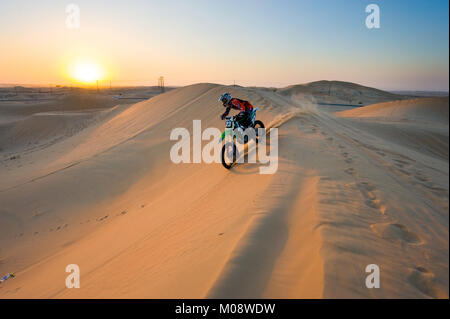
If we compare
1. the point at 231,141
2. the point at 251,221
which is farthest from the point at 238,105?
the point at 251,221

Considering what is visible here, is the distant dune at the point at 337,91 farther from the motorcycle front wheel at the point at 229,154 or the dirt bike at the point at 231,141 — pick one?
the motorcycle front wheel at the point at 229,154

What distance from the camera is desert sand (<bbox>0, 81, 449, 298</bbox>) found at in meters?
1.81

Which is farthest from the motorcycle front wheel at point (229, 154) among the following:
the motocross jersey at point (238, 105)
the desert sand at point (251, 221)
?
the motocross jersey at point (238, 105)

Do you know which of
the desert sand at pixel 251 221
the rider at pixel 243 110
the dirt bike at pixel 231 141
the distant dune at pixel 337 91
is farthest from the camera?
the distant dune at pixel 337 91

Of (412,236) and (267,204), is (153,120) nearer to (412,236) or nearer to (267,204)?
(267,204)

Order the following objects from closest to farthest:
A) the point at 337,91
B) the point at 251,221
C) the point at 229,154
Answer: the point at 251,221, the point at 229,154, the point at 337,91

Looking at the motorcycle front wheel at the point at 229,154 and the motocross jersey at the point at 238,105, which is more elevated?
the motocross jersey at the point at 238,105

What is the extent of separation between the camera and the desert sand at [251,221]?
5.92ft

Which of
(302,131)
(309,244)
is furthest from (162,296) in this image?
(302,131)

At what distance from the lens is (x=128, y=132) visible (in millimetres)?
13438

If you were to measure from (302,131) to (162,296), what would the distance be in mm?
6057

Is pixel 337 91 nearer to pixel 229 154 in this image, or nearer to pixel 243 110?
pixel 243 110

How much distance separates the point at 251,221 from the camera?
3219 mm

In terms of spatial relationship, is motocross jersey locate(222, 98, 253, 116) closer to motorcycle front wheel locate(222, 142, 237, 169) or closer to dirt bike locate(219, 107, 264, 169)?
dirt bike locate(219, 107, 264, 169)
